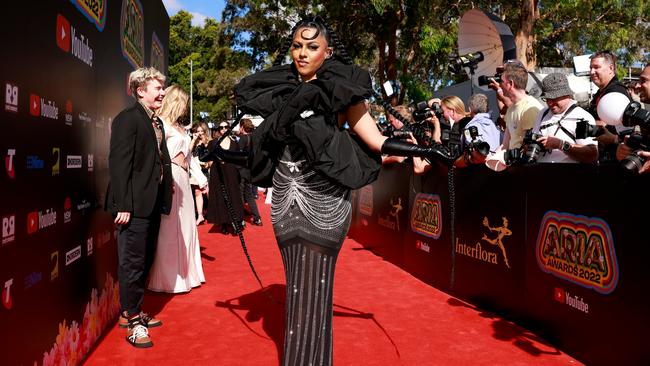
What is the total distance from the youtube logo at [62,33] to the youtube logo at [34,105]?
1.53 ft

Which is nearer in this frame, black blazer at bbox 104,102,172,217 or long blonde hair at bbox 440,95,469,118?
black blazer at bbox 104,102,172,217

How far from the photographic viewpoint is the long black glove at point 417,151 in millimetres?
2570

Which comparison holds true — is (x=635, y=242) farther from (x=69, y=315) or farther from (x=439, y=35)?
(x=439, y=35)

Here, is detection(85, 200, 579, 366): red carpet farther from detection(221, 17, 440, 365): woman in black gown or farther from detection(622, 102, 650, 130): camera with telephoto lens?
detection(622, 102, 650, 130): camera with telephoto lens

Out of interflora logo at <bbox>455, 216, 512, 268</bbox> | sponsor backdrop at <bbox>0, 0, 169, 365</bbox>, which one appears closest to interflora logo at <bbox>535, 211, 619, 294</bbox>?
interflora logo at <bbox>455, 216, 512, 268</bbox>

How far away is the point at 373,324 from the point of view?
4.68 meters

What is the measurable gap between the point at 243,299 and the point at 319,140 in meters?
3.24

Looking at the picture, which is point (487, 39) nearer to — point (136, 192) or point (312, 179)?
point (136, 192)

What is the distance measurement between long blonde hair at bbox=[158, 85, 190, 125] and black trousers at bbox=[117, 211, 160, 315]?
1.39m

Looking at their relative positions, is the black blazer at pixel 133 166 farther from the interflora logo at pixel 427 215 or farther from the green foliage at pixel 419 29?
the green foliage at pixel 419 29

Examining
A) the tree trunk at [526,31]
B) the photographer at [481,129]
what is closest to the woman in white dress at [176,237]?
the photographer at [481,129]

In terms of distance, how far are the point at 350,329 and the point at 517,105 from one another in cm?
271

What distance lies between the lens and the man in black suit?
396 centimetres

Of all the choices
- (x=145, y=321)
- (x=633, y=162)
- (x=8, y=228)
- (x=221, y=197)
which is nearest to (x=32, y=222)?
(x=8, y=228)
